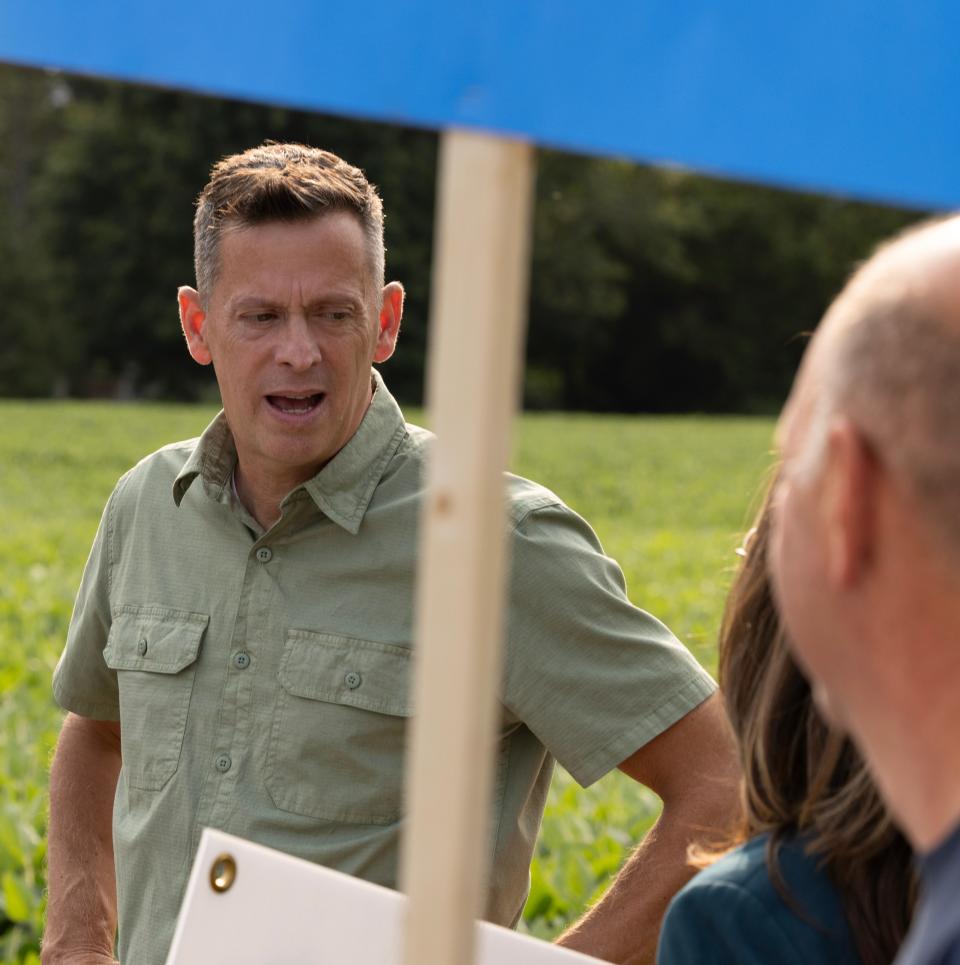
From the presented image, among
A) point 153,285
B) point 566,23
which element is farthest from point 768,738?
point 153,285

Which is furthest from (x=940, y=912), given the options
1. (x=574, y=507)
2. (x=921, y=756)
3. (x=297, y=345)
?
(x=574, y=507)

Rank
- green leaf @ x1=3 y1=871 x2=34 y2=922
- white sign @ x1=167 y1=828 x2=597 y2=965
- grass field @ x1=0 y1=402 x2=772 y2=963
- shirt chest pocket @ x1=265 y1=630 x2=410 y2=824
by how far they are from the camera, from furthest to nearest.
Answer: grass field @ x1=0 y1=402 x2=772 y2=963, green leaf @ x1=3 y1=871 x2=34 y2=922, shirt chest pocket @ x1=265 y1=630 x2=410 y2=824, white sign @ x1=167 y1=828 x2=597 y2=965

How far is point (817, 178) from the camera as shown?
1215 millimetres

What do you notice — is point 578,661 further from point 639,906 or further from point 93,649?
point 93,649

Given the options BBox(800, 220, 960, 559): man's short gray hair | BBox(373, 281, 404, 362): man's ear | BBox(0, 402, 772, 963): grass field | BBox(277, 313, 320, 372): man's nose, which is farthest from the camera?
BBox(0, 402, 772, 963): grass field

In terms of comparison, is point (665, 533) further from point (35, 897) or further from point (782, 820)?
point (782, 820)

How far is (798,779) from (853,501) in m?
0.70

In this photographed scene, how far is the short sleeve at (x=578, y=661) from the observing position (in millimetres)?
2404

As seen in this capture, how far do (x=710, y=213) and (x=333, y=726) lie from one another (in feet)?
157

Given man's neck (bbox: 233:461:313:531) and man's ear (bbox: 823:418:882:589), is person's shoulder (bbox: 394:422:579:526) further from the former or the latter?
man's ear (bbox: 823:418:882:589)

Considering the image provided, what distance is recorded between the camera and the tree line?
4034 centimetres

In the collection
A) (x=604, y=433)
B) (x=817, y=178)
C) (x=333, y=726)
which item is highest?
(x=604, y=433)

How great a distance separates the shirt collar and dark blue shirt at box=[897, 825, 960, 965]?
1.47 m

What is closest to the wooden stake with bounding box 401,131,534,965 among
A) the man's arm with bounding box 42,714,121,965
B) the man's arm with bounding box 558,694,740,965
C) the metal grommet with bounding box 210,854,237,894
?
the metal grommet with bounding box 210,854,237,894
